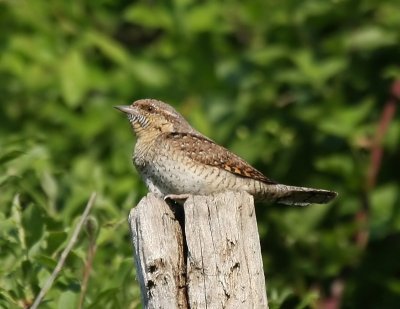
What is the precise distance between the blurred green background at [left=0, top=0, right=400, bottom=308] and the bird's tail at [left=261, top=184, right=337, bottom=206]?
2.40 metres

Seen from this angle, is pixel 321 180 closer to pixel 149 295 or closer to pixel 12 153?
pixel 12 153

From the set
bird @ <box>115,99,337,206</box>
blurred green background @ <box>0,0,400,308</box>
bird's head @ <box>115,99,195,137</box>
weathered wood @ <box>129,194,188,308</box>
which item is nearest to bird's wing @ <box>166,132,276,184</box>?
bird @ <box>115,99,337,206</box>

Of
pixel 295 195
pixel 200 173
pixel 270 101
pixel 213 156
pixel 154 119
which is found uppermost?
pixel 270 101

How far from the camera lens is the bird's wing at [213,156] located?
554cm

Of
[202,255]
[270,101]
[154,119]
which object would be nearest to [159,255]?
[202,255]

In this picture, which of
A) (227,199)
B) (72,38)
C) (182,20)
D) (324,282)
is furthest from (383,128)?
(227,199)

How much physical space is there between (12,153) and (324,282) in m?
3.52

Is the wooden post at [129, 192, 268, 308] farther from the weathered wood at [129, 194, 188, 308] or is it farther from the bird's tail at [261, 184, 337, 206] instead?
the bird's tail at [261, 184, 337, 206]

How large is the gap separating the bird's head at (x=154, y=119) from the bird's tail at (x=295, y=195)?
75cm

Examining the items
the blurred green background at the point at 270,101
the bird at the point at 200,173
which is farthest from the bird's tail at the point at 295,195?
the blurred green background at the point at 270,101

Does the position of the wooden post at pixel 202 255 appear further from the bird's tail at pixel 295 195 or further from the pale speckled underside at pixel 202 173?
the bird's tail at pixel 295 195

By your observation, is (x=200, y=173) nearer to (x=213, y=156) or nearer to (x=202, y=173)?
(x=202, y=173)

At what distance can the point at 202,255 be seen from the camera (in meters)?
4.24

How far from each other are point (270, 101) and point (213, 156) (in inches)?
141
